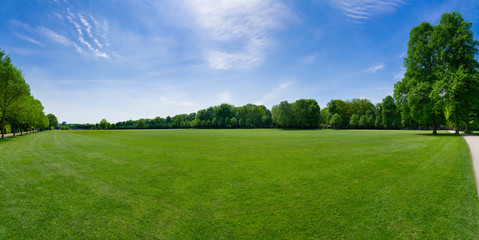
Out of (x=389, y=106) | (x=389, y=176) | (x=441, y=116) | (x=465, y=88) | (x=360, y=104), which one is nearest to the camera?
(x=389, y=176)

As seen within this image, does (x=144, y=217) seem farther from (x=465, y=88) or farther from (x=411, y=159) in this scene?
(x=465, y=88)

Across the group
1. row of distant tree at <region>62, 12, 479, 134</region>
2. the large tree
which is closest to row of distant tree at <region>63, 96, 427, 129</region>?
the large tree

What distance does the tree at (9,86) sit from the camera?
2723 cm

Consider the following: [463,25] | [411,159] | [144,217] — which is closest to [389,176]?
[411,159]

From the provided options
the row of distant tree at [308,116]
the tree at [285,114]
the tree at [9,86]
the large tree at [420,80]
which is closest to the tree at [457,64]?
the large tree at [420,80]

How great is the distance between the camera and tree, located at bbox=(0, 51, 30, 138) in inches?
1072

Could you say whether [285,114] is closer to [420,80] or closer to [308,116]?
[308,116]

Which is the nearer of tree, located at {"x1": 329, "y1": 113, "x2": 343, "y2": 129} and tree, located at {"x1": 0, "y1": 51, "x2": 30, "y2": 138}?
tree, located at {"x1": 0, "y1": 51, "x2": 30, "y2": 138}

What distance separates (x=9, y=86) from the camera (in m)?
27.5

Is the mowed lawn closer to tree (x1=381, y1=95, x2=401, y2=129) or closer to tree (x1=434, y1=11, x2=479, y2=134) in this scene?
tree (x1=434, y1=11, x2=479, y2=134)

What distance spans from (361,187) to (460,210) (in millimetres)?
2185

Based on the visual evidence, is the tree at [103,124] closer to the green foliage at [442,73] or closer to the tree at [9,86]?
the tree at [9,86]

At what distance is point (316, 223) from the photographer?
416 cm

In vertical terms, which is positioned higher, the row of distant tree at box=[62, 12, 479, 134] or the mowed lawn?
the row of distant tree at box=[62, 12, 479, 134]
